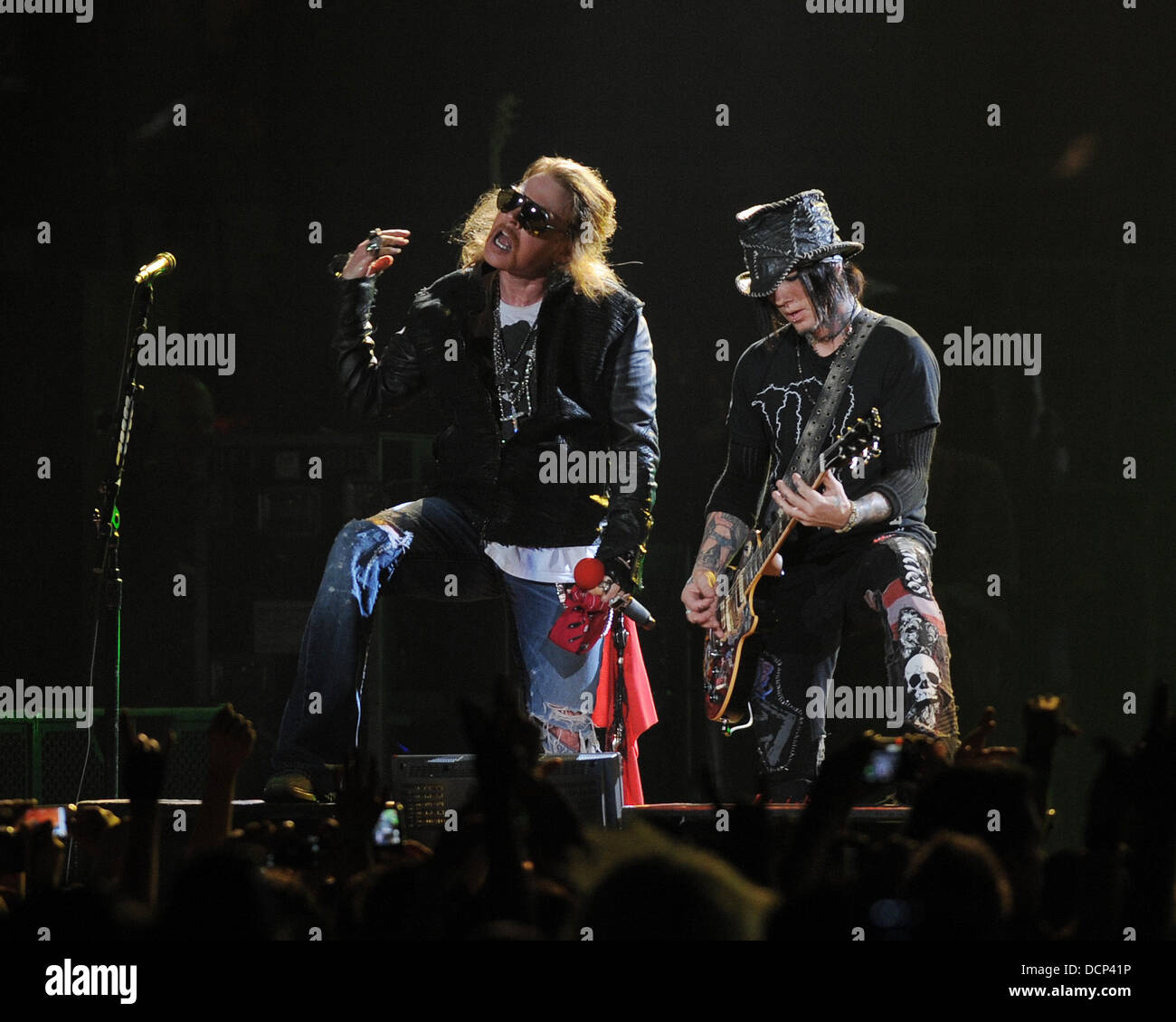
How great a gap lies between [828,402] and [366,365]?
1.64m

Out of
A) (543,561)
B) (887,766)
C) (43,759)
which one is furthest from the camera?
(43,759)

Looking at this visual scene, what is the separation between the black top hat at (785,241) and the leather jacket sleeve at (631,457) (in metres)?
0.45

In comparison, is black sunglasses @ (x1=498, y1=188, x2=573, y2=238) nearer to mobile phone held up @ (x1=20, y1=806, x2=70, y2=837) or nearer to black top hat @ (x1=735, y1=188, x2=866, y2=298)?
black top hat @ (x1=735, y1=188, x2=866, y2=298)

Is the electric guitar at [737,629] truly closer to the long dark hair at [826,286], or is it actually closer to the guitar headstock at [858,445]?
the guitar headstock at [858,445]

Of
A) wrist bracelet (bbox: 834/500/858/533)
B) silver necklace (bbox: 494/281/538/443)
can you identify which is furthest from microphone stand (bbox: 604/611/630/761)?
wrist bracelet (bbox: 834/500/858/533)

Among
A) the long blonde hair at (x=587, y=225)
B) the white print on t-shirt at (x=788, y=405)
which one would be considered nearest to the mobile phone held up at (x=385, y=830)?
the white print on t-shirt at (x=788, y=405)

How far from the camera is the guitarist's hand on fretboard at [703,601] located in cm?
527

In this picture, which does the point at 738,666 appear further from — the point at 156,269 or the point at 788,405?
the point at 156,269

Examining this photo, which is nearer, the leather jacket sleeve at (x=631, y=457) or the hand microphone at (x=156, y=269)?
the leather jacket sleeve at (x=631, y=457)

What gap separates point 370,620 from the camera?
5117 mm

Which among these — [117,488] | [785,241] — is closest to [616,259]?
[785,241]
